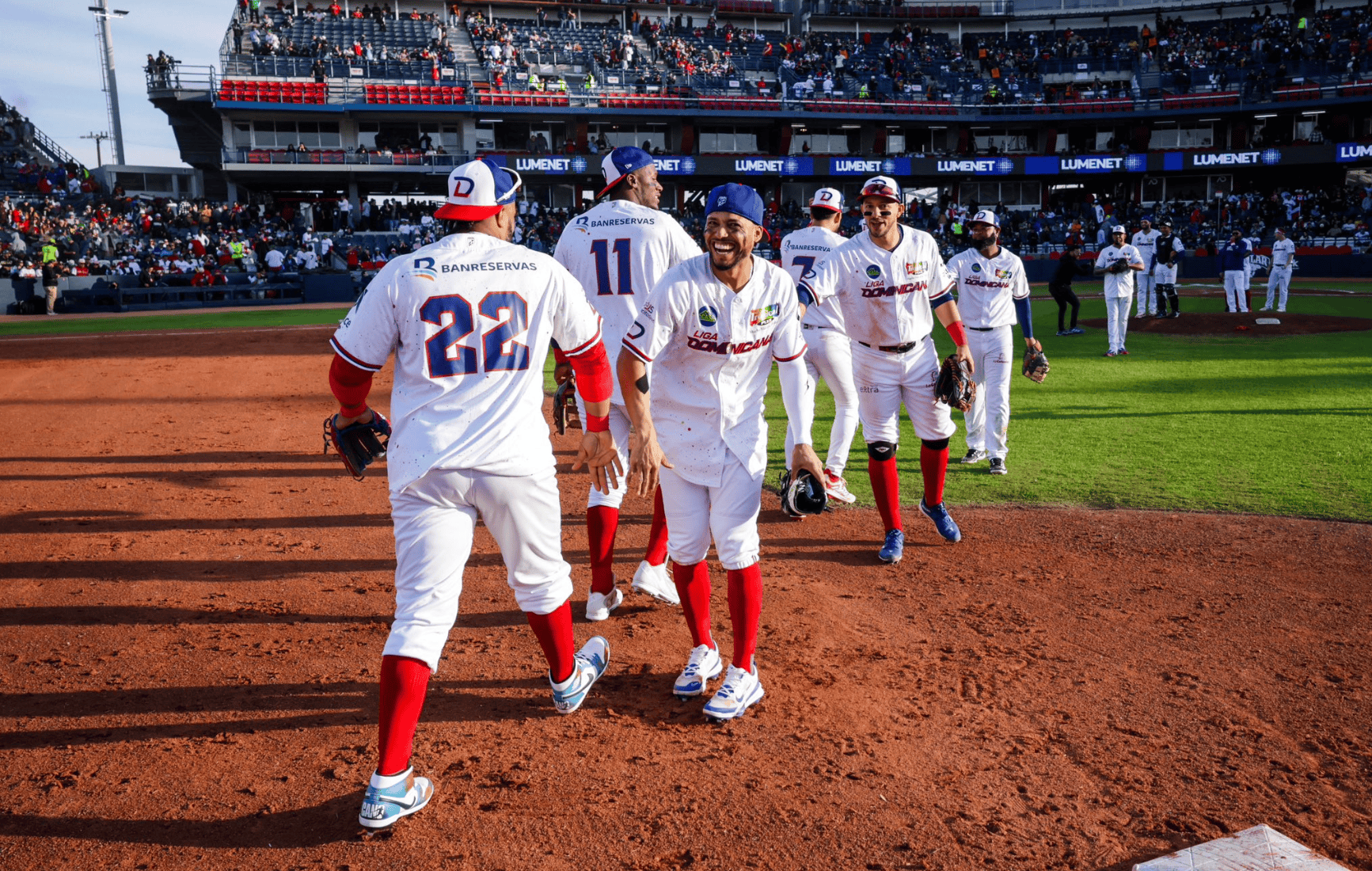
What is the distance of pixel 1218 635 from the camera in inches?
195

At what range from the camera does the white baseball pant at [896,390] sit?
6.52m

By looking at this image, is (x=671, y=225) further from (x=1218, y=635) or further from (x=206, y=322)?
(x=206, y=322)

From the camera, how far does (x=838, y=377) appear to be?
795 centimetres

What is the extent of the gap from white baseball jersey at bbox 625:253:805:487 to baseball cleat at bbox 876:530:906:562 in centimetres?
224

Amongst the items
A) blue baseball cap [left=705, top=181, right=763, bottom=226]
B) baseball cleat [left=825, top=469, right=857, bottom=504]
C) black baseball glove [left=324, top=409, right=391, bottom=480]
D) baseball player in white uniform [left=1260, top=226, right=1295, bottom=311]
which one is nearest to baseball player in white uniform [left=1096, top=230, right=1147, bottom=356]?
baseball player in white uniform [left=1260, top=226, right=1295, bottom=311]

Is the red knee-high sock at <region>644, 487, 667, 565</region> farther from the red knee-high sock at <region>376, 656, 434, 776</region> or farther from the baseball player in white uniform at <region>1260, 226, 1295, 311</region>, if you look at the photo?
the baseball player in white uniform at <region>1260, 226, 1295, 311</region>

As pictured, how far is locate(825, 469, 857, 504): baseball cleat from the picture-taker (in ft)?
25.2

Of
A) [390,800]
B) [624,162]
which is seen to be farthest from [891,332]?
[390,800]

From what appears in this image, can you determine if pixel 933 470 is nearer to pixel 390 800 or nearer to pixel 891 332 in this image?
pixel 891 332

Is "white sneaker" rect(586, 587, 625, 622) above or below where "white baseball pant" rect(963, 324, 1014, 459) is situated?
below

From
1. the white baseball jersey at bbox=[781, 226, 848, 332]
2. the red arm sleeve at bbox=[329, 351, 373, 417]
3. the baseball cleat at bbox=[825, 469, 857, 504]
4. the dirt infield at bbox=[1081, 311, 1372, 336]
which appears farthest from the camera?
the dirt infield at bbox=[1081, 311, 1372, 336]

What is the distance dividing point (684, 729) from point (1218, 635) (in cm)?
293

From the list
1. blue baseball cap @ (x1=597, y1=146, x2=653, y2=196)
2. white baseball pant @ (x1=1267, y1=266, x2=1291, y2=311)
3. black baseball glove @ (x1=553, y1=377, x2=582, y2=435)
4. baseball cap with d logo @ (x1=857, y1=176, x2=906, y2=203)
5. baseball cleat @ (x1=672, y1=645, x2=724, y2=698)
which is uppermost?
blue baseball cap @ (x1=597, y1=146, x2=653, y2=196)

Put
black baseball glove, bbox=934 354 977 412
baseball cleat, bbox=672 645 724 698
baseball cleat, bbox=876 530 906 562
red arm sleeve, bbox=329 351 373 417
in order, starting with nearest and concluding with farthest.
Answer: red arm sleeve, bbox=329 351 373 417 < baseball cleat, bbox=672 645 724 698 < baseball cleat, bbox=876 530 906 562 < black baseball glove, bbox=934 354 977 412
